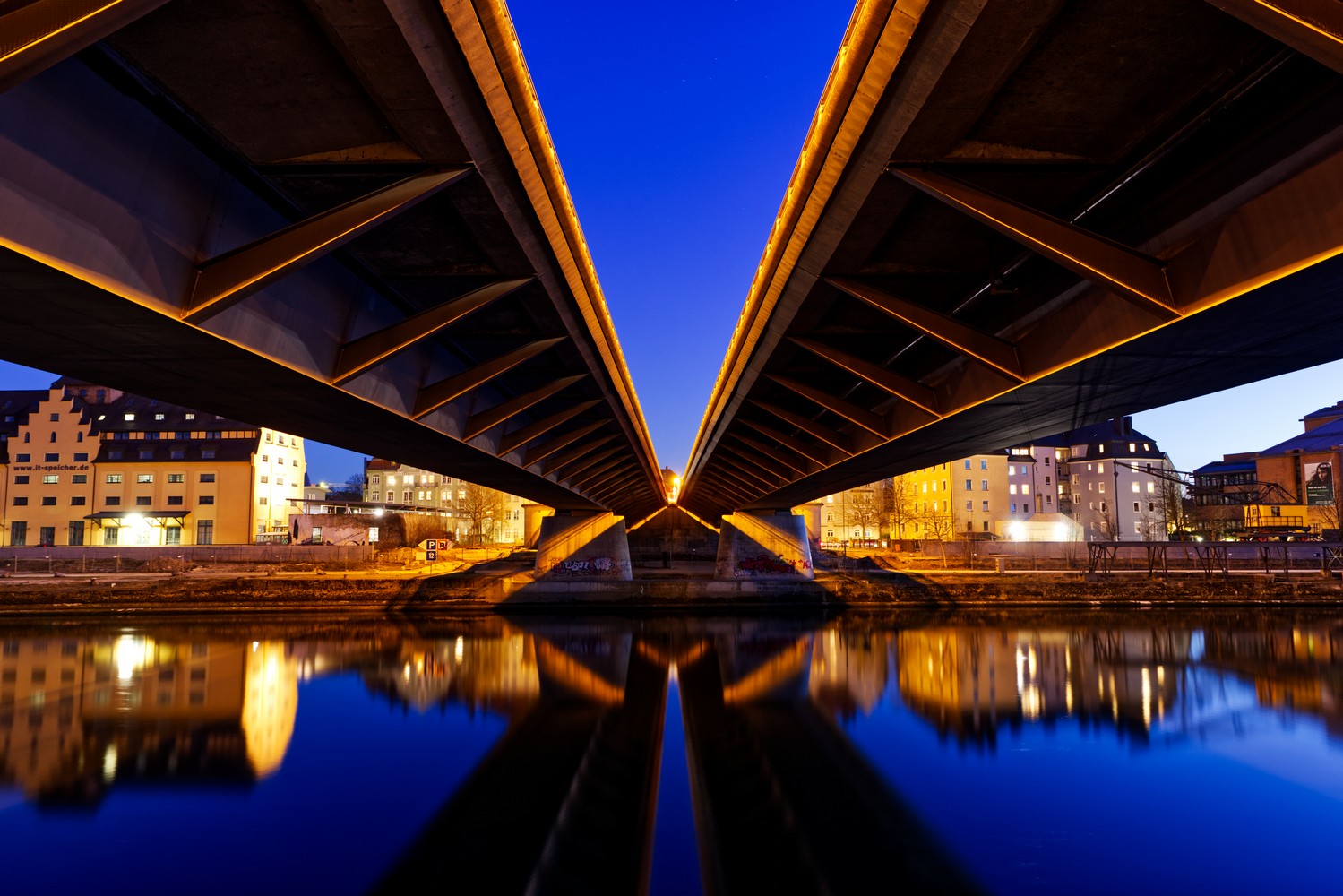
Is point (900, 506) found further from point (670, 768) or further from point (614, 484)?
point (670, 768)

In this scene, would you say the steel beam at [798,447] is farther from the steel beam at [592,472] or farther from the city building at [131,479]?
the city building at [131,479]

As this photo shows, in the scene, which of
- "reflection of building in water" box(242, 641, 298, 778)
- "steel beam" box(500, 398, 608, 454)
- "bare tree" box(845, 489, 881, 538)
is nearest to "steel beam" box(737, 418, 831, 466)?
"steel beam" box(500, 398, 608, 454)

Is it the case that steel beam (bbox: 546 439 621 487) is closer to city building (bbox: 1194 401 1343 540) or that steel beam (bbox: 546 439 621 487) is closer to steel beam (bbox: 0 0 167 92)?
steel beam (bbox: 0 0 167 92)

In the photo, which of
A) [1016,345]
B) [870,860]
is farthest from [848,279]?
[870,860]

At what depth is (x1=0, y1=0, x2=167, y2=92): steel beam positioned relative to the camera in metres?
4.45

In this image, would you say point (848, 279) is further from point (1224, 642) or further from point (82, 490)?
point (82, 490)

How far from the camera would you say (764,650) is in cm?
3162

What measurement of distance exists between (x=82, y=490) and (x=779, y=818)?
82.1m

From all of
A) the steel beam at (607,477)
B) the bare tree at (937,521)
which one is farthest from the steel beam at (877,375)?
the bare tree at (937,521)

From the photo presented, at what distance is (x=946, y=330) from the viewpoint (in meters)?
10.6

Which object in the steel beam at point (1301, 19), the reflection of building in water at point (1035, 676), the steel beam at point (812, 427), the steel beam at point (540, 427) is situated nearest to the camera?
the steel beam at point (1301, 19)

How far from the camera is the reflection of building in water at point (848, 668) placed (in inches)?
904

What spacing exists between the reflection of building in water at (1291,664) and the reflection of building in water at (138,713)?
91.6 feet

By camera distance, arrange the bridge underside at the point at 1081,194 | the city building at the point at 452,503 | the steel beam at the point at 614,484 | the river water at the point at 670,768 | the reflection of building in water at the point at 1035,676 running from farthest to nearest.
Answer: the city building at the point at 452,503 < the steel beam at the point at 614,484 < the reflection of building in water at the point at 1035,676 < the river water at the point at 670,768 < the bridge underside at the point at 1081,194
